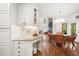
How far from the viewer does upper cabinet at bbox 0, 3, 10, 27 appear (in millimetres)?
1412

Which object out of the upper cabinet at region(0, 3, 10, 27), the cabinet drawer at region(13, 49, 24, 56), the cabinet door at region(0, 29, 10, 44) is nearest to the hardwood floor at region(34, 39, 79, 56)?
the cabinet drawer at region(13, 49, 24, 56)

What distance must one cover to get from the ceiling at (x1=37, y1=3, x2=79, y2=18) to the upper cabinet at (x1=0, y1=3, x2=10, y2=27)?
0.39m

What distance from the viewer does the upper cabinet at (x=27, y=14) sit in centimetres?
140

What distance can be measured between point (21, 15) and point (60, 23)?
49 cm

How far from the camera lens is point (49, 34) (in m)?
1.41

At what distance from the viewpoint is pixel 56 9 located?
141cm

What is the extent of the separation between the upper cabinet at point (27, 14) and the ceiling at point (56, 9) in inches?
3.2

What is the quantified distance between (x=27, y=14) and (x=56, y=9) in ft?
1.19

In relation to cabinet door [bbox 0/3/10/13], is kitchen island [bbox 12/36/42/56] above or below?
below

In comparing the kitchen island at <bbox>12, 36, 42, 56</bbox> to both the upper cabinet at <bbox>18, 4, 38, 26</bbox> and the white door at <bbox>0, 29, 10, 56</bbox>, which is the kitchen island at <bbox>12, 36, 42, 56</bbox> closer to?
the white door at <bbox>0, 29, 10, 56</bbox>

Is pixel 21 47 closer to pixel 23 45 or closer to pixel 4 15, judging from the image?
pixel 23 45

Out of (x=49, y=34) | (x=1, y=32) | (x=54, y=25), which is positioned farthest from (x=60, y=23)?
(x=1, y=32)

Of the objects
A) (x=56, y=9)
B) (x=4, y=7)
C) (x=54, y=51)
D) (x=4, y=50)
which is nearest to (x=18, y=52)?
(x=4, y=50)

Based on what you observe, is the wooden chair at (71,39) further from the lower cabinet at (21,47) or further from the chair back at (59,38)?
the lower cabinet at (21,47)
